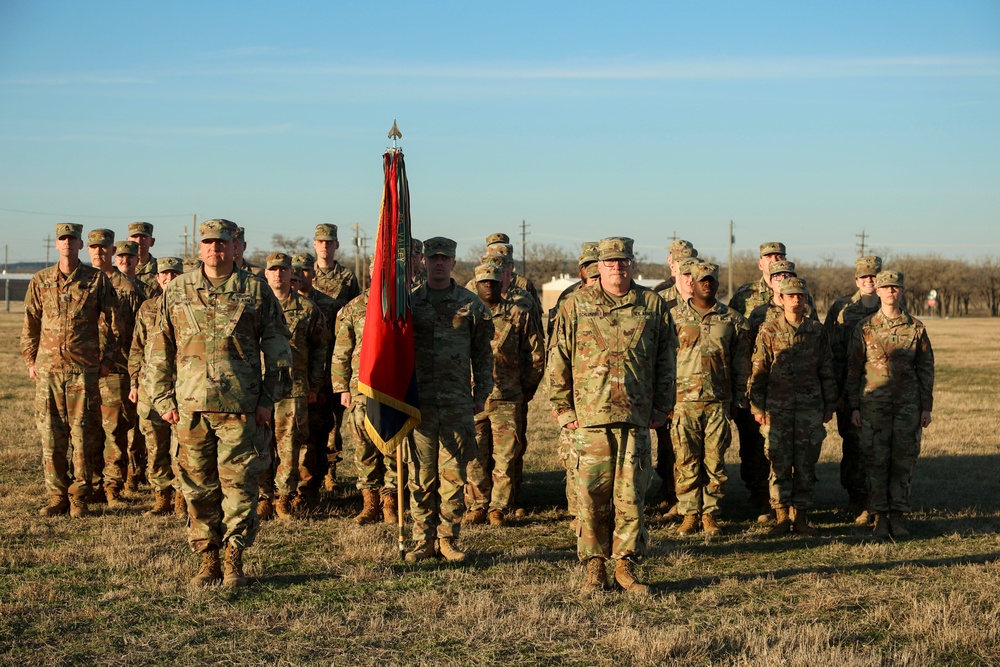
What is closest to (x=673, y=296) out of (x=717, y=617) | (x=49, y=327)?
(x=717, y=617)

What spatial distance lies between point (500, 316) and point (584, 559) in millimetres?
3250

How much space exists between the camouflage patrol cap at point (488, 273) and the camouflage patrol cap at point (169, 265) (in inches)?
120

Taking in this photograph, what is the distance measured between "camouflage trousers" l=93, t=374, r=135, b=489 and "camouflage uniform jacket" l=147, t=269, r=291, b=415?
292 centimetres

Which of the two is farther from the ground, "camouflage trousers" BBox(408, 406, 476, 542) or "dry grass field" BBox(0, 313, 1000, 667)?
"camouflage trousers" BBox(408, 406, 476, 542)

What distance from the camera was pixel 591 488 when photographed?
23.2 ft

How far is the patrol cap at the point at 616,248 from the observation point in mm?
7062

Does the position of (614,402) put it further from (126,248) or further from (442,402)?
(126,248)

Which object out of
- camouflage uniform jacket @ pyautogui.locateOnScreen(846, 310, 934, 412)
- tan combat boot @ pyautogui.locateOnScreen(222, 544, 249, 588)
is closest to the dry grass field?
tan combat boot @ pyautogui.locateOnScreen(222, 544, 249, 588)

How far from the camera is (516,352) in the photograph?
9820 millimetres

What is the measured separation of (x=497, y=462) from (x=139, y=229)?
502 centimetres

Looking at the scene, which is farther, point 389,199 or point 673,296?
point 673,296

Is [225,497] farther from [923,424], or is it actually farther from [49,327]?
[923,424]

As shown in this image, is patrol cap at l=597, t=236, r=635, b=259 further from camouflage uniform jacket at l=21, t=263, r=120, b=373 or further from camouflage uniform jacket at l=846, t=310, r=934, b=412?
camouflage uniform jacket at l=21, t=263, r=120, b=373

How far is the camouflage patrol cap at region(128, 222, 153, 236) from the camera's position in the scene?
37.8 ft
